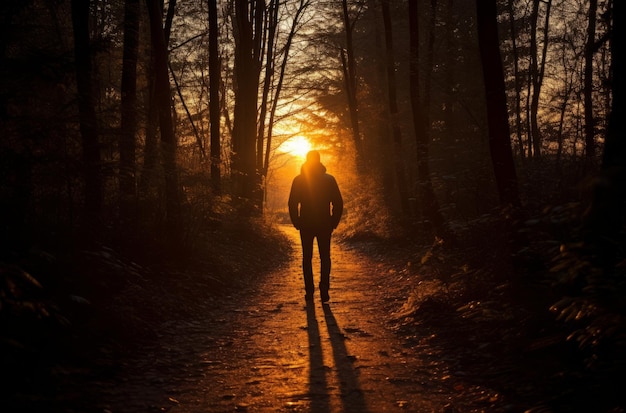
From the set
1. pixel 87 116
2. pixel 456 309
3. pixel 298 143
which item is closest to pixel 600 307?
pixel 456 309

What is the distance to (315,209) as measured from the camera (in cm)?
848

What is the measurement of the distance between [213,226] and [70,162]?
783 centimetres

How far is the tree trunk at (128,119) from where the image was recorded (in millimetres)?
7494

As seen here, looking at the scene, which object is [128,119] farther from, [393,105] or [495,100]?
[393,105]

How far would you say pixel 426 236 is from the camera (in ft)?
47.8

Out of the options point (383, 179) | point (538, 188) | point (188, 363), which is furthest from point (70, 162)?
point (383, 179)

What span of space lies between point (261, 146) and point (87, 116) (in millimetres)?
21835

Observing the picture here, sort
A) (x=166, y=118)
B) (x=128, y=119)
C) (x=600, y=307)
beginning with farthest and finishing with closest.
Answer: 1. (x=166, y=118)
2. (x=128, y=119)
3. (x=600, y=307)

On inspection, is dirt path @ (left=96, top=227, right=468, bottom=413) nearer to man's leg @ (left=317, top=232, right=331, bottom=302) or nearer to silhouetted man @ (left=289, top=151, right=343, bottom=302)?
man's leg @ (left=317, top=232, right=331, bottom=302)

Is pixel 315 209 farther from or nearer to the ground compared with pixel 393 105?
nearer to the ground

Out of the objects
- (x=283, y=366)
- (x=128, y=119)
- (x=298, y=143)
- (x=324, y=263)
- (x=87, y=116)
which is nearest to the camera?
(x=283, y=366)

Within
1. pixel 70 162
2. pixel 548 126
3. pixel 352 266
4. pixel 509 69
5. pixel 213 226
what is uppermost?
pixel 509 69

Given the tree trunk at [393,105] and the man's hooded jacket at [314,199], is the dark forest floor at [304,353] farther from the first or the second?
the tree trunk at [393,105]

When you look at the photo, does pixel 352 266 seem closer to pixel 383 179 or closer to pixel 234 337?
pixel 234 337
